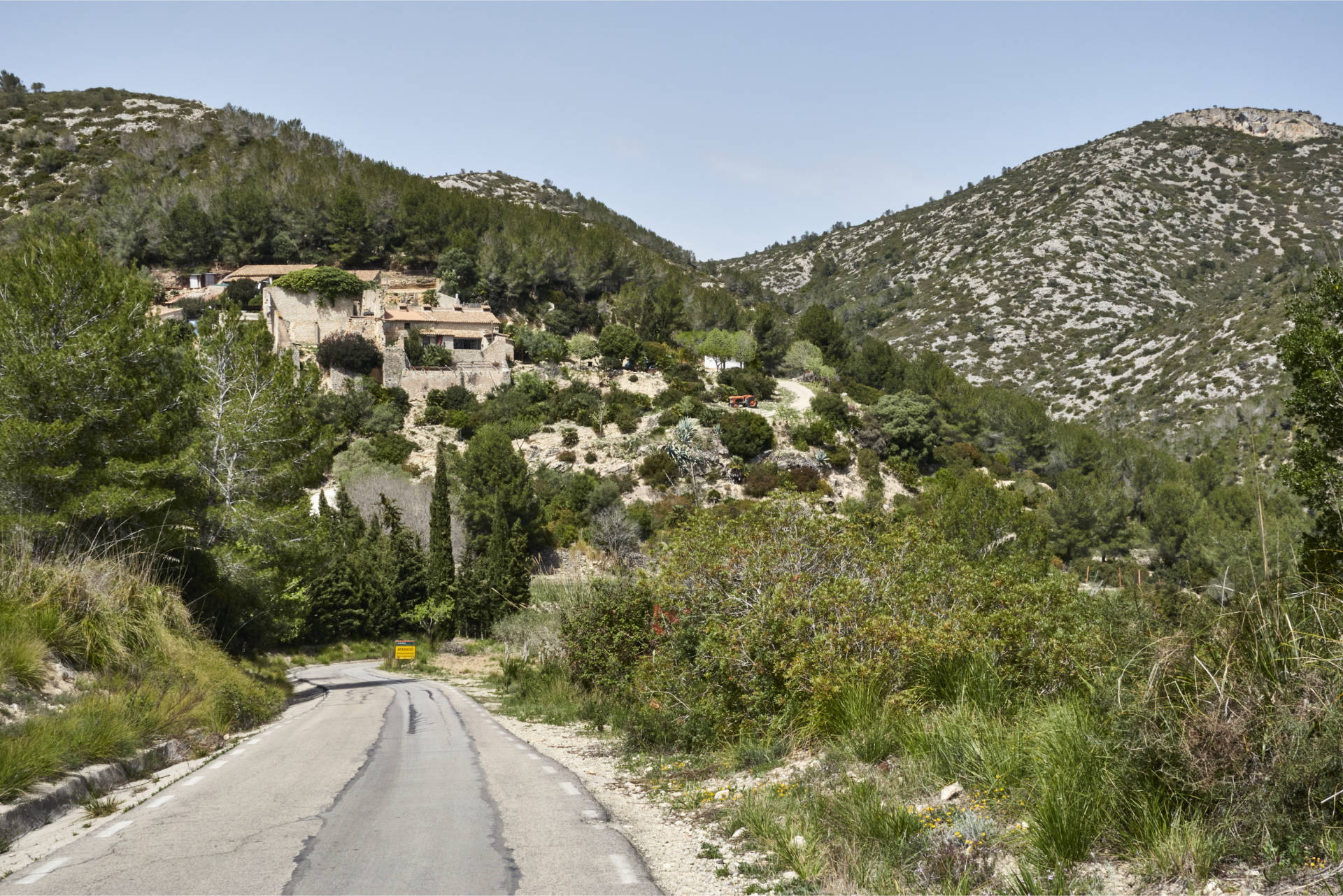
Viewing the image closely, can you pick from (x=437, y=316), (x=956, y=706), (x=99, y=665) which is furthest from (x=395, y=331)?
(x=956, y=706)

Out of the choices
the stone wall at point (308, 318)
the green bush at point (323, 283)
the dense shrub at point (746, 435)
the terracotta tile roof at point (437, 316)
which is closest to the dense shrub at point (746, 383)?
the dense shrub at point (746, 435)

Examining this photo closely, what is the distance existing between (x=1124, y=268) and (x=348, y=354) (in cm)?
9879

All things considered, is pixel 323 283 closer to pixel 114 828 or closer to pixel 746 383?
pixel 746 383

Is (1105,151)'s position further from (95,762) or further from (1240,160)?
(95,762)

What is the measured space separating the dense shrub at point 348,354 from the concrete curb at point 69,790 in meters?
62.9

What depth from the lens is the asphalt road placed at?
15.7ft

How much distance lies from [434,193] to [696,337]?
120ft

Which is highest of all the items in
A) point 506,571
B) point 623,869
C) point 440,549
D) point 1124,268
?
point 1124,268

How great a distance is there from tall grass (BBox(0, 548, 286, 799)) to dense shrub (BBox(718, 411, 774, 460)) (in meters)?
51.3

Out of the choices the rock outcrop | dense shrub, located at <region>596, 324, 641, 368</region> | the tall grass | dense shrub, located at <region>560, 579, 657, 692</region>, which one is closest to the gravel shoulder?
dense shrub, located at <region>560, 579, 657, 692</region>

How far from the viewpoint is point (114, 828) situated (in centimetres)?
606

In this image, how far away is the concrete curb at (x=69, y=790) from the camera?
5.88 metres

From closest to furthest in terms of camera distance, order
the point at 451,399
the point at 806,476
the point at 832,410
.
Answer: the point at 806,476 < the point at 451,399 < the point at 832,410

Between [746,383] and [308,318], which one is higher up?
[308,318]
